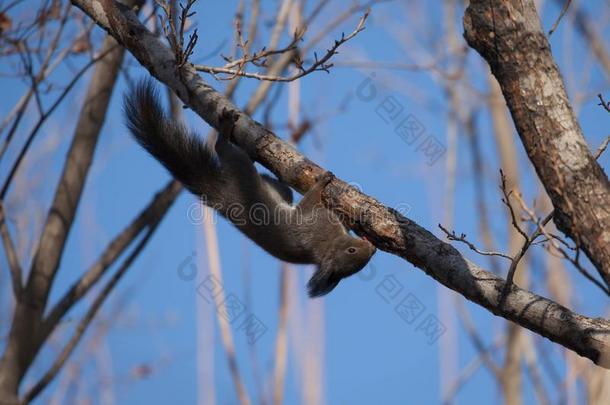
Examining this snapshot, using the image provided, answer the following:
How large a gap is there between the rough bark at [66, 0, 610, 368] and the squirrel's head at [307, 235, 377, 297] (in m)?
1.00

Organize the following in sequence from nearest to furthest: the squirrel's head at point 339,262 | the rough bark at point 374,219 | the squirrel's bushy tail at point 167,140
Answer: the rough bark at point 374,219
the squirrel's bushy tail at point 167,140
the squirrel's head at point 339,262

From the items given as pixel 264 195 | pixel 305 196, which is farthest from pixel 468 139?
pixel 305 196

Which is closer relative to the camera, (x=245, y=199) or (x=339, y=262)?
(x=245, y=199)

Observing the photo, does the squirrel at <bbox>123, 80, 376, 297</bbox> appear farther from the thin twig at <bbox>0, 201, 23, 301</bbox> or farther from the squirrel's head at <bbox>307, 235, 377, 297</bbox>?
the thin twig at <bbox>0, 201, 23, 301</bbox>

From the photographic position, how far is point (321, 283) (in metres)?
4.64

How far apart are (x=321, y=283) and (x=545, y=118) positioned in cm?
265

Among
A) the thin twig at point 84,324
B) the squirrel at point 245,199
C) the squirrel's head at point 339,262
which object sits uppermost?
the squirrel at point 245,199

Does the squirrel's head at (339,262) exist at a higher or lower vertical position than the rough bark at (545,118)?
lower

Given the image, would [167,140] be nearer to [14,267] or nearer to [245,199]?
[245,199]

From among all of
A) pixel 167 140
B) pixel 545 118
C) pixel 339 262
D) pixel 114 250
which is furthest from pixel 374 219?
pixel 114 250

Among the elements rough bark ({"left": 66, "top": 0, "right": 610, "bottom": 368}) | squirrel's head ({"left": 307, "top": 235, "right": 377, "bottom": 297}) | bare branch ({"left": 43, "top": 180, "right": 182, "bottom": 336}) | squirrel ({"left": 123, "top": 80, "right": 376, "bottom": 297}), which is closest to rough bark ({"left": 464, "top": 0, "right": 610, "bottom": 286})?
rough bark ({"left": 66, "top": 0, "right": 610, "bottom": 368})

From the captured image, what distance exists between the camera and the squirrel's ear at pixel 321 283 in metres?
4.64

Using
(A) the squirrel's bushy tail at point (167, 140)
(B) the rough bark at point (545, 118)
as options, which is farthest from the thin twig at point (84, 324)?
(B) the rough bark at point (545, 118)

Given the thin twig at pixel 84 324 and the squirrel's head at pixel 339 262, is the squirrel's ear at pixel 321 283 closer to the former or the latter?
the squirrel's head at pixel 339 262
